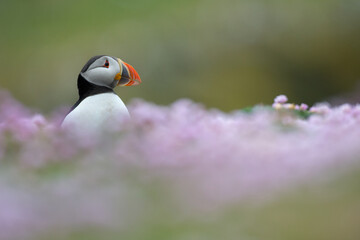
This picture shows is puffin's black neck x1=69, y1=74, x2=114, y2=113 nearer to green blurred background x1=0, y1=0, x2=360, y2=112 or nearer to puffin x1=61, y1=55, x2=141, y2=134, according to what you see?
puffin x1=61, y1=55, x2=141, y2=134

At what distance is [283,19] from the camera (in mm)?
7191

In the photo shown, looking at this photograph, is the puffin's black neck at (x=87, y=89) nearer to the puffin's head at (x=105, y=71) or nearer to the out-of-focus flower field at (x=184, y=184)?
the puffin's head at (x=105, y=71)

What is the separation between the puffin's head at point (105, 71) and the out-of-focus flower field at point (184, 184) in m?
0.66

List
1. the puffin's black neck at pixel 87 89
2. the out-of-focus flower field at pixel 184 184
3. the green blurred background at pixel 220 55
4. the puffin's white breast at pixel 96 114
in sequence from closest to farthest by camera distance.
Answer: the out-of-focus flower field at pixel 184 184 < the puffin's white breast at pixel 96 114 < the puffin's black neck at pixel 87 89 < the green blurred background at pixel 220 55

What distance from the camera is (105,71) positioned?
2.66 meters

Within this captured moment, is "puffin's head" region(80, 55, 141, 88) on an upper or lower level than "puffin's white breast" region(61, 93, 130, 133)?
upper

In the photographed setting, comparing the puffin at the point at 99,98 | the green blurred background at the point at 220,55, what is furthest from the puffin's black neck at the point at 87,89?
the green blurred background at the point at 220,55

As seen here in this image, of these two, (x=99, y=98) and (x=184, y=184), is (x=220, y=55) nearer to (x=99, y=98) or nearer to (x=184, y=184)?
(x=99, y=98)

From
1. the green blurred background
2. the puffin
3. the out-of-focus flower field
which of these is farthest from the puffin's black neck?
the green blurred background

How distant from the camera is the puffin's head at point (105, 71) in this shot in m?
2.66

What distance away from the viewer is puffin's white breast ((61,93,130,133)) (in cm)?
234

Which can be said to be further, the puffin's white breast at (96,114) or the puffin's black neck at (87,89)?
the puffin's black neck at (87,89)

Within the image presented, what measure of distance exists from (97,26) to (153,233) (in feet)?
21.5

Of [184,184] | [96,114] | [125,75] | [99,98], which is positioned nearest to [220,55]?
[125,75]
